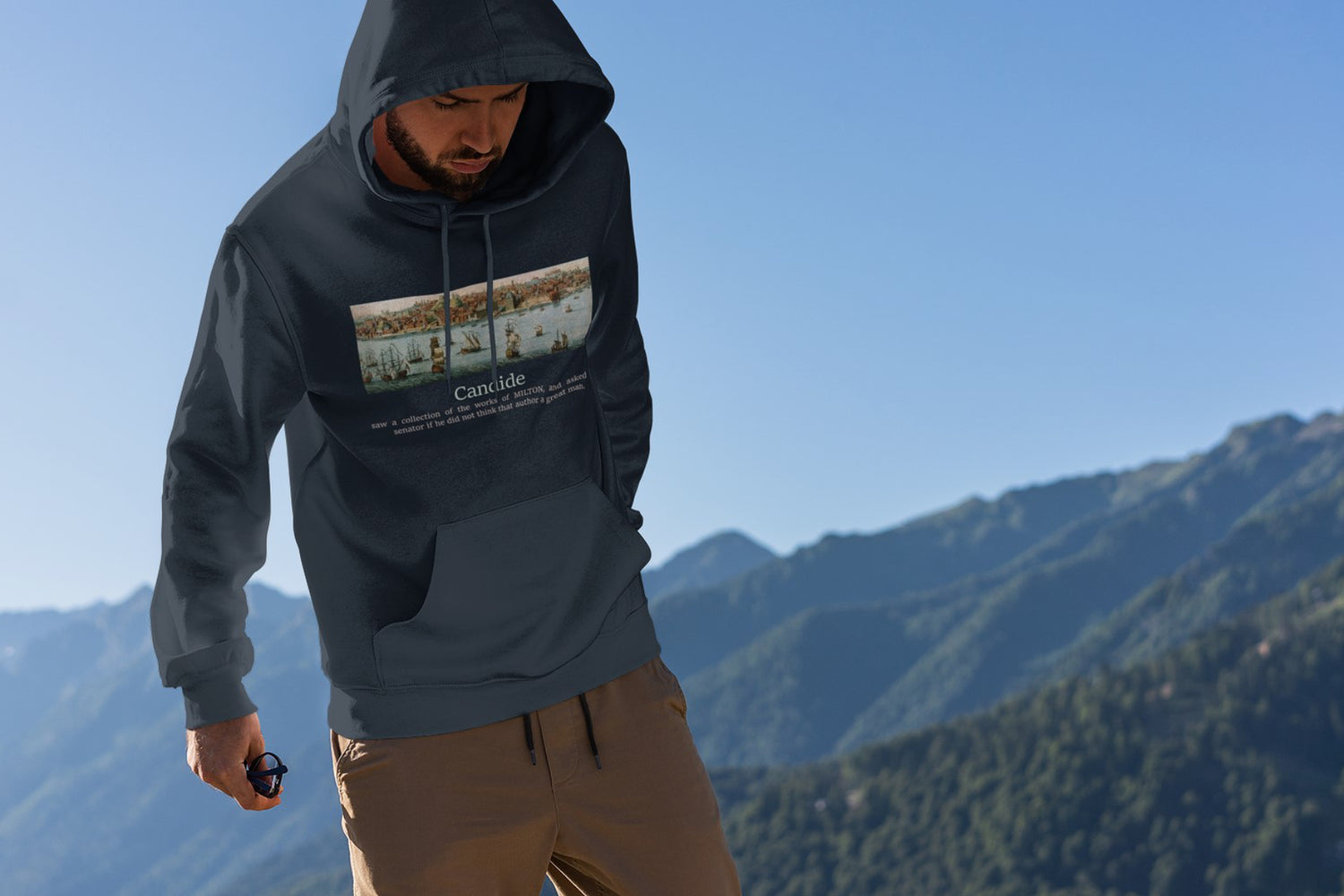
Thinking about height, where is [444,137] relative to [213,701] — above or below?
above

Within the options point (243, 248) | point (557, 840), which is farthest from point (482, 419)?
point (557, 840)

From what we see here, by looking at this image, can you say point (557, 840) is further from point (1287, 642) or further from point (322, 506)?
point (1287, 642)

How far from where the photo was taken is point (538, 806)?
2580mm

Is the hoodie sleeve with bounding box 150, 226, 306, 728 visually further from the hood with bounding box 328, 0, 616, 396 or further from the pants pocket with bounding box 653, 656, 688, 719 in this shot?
the pants pocket with bounding box 653, 656, 688, 719

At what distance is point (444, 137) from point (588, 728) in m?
1.17

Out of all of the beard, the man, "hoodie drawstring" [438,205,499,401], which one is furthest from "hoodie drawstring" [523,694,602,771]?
the beard

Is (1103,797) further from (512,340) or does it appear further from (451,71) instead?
(451,71)

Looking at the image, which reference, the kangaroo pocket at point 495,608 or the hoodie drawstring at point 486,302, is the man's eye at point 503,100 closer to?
the hoodie drawstring at point 486,302

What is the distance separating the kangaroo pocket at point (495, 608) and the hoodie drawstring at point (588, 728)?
8 cm

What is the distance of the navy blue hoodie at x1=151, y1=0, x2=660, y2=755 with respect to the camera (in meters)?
2.52

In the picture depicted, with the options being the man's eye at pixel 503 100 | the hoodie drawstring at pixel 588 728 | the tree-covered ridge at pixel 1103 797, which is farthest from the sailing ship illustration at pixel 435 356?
the tree-covered ridge at pixel 1103 797

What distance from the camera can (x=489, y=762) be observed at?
2.57 metres

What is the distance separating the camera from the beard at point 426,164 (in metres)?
2.56

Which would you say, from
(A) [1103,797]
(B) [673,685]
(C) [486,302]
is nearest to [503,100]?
(C) [486,302]
